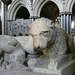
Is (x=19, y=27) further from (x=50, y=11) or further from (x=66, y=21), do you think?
(x=50, y=11)

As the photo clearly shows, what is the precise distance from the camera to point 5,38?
1.81 meters

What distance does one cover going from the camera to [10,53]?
6.11 ft

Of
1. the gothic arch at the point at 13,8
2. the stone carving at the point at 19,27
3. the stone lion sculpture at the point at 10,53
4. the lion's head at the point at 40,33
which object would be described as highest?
the gothic arch at the point at 13,8

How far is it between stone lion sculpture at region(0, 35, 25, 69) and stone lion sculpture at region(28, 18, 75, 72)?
15 centimetres

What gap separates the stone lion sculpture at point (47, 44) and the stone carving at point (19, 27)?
24.1 feet

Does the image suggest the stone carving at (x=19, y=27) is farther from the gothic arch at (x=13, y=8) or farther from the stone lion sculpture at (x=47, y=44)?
the stone lion sculpture at (x=47, y=44)

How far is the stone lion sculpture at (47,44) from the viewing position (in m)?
1.45

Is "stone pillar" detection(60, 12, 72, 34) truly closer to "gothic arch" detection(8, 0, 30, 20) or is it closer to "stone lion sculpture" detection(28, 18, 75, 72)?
"gothic arch" detection(8, 0, 30, 20)

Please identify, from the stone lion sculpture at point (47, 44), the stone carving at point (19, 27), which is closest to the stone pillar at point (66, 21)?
the stone carving at point (19, 27)

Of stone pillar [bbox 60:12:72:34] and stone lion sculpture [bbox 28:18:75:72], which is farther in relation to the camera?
stone pillar [bbox 60:12:72:34]

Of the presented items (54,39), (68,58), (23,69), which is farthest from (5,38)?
(68,58)

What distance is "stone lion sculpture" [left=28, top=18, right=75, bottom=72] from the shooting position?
1.45m

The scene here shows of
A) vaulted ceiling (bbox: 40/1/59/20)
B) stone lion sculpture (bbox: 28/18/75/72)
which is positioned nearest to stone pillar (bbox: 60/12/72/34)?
vaulted ceiling (bbox: 40/1/59/20)

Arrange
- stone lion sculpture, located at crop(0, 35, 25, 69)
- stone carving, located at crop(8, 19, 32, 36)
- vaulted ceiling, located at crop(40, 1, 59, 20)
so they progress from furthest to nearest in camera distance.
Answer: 1. vaulted ceiling, located at crop(40, 1, 59, 20)
2. stone carving, located at crop(8, 19, 32, 36)
3. stone lion sculpture, located at crop(0, 35, 25, 69)
